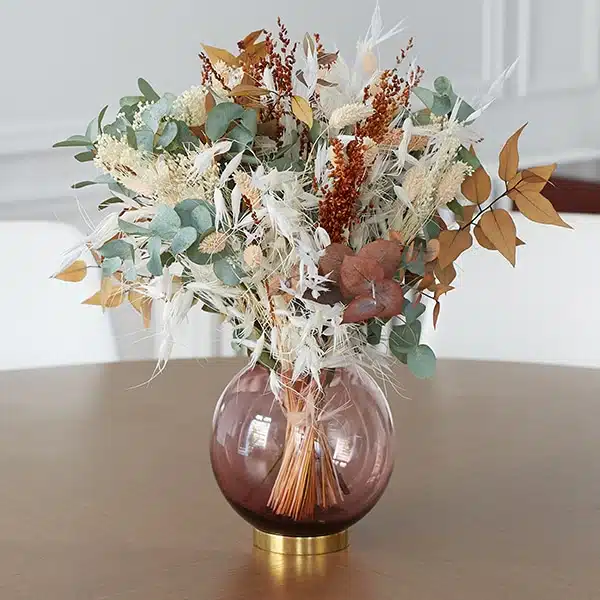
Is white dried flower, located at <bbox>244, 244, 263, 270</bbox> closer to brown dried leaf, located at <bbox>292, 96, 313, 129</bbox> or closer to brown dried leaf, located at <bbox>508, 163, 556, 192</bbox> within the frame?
brown dried leaf, located at <bbox>292, 96, 313, 129</bbox>

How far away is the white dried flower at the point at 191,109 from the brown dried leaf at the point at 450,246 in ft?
0.70

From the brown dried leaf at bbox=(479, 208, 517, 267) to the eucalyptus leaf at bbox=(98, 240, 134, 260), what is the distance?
284 millimetres

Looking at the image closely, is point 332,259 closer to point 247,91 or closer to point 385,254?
point 385,254

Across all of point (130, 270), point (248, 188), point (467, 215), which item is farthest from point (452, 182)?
point (130, 270)

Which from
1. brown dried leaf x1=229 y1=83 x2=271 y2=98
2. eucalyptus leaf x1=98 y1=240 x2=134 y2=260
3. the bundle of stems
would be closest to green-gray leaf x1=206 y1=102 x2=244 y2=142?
brown dried leaf x1=229 y1=83 x2=271 y2=98

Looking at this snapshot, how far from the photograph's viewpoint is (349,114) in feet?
2.89

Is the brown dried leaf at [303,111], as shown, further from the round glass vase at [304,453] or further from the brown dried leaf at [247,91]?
the round glass vase at [304,453]

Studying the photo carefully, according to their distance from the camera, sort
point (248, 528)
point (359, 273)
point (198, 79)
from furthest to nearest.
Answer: point (198, 79), point (248, 528), point (359, 273)

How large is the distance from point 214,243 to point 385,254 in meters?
0.13

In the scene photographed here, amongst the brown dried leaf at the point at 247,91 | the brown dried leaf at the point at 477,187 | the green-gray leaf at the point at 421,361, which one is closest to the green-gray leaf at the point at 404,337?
the green-gray leaf at the point at 421,361

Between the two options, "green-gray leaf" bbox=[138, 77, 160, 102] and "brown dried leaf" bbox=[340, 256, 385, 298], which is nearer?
"brown dried leaf" bbox=[340, 256, 385, 298]

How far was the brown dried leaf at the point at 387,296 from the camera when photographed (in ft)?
2.81

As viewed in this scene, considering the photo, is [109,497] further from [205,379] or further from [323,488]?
[205,379]

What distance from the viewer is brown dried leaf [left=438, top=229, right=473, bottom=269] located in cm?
92
